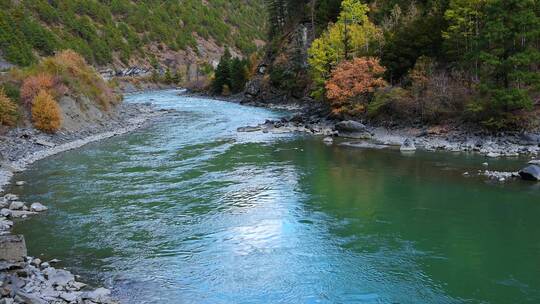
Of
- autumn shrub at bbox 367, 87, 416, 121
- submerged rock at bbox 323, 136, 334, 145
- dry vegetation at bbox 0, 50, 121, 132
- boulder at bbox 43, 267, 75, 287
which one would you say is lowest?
submerged rock at bbox 323, 136, 334, 145

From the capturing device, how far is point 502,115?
107ft

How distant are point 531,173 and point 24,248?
2209 centimetres

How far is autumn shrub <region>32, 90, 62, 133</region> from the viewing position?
129 feet

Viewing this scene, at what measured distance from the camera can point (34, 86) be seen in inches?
1666

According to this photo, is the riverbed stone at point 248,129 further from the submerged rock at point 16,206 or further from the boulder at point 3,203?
the submerged rock at point 16,206

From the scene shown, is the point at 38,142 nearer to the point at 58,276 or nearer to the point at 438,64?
the point at 58,276

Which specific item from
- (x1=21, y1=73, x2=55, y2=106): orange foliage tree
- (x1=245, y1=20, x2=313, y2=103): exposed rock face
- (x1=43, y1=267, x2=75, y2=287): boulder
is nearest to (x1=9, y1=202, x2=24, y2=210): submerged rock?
(x1=43, y1=267, x2=75, y2=287): boulder

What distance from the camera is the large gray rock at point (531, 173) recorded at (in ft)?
76.6

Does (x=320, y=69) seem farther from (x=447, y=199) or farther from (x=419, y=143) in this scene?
(x=447, y=199)

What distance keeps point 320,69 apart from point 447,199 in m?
32.2

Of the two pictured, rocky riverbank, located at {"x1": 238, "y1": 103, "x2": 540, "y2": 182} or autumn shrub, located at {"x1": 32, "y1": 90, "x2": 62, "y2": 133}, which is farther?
autumn shrub, located at {"x1": 32, "y1": 90, "x2": 62, "y2": 133}

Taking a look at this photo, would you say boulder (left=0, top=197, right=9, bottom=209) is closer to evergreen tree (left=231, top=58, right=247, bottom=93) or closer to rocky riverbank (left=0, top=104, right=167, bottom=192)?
rocky riverbank (left=0, top=104, right=167, bottom=192)

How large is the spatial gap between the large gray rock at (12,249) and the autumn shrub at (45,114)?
88.8 feet

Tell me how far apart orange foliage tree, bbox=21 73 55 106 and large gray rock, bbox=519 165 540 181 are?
37.2m
